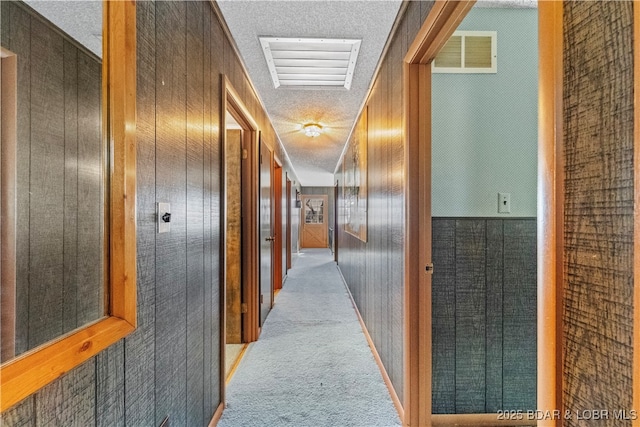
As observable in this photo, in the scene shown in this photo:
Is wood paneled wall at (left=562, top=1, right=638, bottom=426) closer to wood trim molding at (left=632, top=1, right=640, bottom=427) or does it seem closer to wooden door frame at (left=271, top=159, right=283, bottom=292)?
wood trim molding at (left=632, top=1, right=640, bottom=427)

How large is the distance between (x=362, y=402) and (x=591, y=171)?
181cm

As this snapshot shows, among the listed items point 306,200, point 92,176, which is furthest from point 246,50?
point 306,200

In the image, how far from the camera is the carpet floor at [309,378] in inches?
67.1

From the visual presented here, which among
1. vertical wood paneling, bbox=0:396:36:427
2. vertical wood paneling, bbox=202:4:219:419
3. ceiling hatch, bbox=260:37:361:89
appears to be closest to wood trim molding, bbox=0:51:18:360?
vertical wood paneling, bbox=0:396:36:427

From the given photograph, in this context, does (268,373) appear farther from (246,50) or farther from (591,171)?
(246,50)

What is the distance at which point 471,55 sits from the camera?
168 centimetres

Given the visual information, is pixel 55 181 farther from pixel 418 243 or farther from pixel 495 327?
pixel 495 327

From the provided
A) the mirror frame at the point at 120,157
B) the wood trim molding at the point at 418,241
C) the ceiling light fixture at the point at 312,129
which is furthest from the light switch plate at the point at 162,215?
the ceiling light fixture at the point at 312,129

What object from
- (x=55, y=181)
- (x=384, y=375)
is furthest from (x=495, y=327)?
(x=55, y=181)

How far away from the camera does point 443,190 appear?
1.67m

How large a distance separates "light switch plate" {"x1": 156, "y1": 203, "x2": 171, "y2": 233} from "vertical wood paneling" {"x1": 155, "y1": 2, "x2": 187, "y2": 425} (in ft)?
0.07

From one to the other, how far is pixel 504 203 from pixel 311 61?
5.46ft

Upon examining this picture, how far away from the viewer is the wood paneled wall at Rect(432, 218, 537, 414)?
1.65 metres

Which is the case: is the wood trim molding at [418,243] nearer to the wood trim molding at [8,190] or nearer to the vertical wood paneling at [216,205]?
the vertical wood paneling at [216,205]
